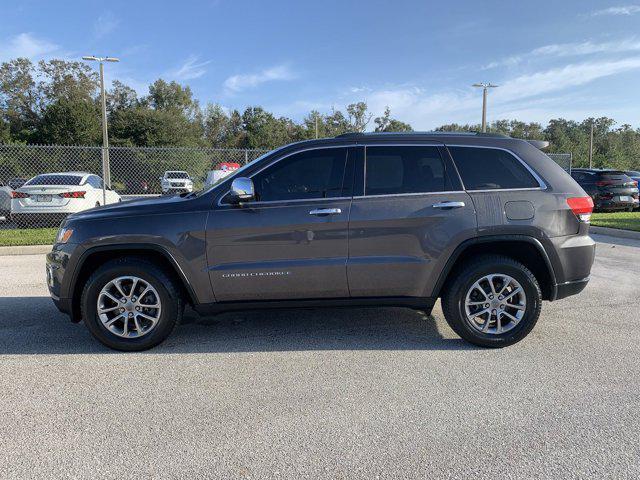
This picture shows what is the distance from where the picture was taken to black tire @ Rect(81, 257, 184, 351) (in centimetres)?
399

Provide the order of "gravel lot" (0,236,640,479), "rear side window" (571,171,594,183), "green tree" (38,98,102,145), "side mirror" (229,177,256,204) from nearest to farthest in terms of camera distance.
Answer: "gravel lot" (0,236,640,479)
"side mirror" (229,177,256,204)
"rear side window" (571,171,594,183)
"green tree" (38,98,102,145)

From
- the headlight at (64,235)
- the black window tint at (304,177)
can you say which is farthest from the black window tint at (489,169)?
the headlight at (64,235)

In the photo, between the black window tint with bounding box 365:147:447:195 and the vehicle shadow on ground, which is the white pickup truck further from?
the black window tint with bounding box 365:147:447:195

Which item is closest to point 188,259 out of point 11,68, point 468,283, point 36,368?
point 36,368

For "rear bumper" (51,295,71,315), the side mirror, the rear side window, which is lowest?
"rear bumper" (51,295,71,315)

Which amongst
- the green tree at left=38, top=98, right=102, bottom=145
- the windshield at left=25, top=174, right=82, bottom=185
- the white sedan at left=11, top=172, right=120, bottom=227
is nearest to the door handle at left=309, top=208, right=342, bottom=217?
the white sedan at left=11, top=172, right=120, bottom=227

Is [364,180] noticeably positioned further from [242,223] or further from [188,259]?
[188,259]

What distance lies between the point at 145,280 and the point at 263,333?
1206mm

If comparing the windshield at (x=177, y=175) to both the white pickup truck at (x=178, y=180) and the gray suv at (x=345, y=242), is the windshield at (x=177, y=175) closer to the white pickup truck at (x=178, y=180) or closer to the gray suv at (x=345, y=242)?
the white pickup truck at (x=178, y=180)

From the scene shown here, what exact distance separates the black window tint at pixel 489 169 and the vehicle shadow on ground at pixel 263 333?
57.1 inches

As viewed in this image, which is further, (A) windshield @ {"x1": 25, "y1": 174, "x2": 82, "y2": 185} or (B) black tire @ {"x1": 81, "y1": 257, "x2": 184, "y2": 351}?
(A) windshield @ {"x1": 25, "y1": 174, "x2": 82, "y2": 185}

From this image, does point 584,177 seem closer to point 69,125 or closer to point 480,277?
point 480,277

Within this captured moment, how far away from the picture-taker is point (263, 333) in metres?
4.51

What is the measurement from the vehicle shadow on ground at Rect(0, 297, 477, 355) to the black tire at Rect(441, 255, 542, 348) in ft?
0.62
